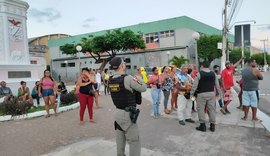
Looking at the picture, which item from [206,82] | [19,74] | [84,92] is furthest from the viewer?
[19,74]

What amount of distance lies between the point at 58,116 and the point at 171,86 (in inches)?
155

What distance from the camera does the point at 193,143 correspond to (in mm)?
4758

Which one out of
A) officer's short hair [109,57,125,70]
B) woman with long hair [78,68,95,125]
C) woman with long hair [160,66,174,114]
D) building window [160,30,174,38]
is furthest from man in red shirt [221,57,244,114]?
building window [160,30,174,38]

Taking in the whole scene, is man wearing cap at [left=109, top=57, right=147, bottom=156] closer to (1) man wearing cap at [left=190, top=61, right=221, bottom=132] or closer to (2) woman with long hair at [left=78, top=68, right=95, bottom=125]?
(1) man wearing cap at [left=190, top=61, right=221, bottom=132]

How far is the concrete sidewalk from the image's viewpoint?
4316mm

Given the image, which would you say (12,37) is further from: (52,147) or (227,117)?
(227,117)

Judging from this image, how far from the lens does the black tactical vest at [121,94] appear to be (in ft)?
10.3

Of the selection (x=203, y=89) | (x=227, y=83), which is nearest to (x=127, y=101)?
(x=203, y=89)

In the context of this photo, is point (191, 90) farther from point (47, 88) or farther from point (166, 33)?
point (166, 33)

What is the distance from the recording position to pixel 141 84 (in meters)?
3.20

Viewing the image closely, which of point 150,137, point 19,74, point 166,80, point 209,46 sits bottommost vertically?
point 150,137

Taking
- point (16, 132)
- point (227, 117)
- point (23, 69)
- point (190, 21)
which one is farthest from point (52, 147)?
point (190, 21)

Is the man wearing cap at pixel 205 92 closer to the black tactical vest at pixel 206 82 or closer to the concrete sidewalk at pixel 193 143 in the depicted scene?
the black tactical vest at pixel 206 82

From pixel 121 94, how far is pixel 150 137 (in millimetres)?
2433
